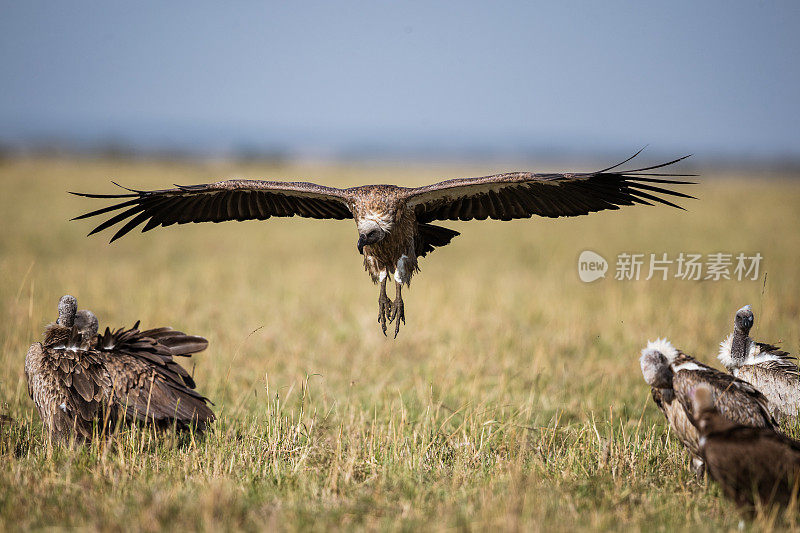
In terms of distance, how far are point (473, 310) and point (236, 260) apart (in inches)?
338

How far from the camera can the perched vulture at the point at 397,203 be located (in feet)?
16.9

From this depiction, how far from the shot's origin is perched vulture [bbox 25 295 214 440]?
5.10m

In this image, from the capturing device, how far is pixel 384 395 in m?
6.98

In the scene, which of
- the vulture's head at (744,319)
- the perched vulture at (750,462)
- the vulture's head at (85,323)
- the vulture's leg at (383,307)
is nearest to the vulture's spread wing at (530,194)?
the vulture's leg at (383,307)

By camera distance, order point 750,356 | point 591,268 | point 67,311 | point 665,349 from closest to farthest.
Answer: point 665,349 < point 67,311 < point 750,356 < point 591,268

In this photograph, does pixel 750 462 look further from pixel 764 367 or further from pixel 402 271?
pixel 402 271

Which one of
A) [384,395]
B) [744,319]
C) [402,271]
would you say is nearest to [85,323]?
[402,271]

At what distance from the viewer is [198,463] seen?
188 inches

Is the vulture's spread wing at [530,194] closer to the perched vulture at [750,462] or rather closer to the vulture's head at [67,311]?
the perched vulture at [750,462]

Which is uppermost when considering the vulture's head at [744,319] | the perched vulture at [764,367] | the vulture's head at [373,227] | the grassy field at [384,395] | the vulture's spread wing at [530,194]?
the vulture's spread wing at [530,194]

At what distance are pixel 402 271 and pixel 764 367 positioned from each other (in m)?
3.15

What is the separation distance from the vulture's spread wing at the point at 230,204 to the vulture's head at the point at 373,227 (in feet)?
1.12

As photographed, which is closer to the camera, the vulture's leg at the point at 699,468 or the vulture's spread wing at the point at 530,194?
the vulture's leg at the point at 699,468

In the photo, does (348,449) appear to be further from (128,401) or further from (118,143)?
(118,143)
